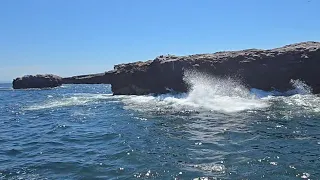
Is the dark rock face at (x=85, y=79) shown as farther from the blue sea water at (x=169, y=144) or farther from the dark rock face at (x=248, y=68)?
the blue sea water at (x=169, y=144)

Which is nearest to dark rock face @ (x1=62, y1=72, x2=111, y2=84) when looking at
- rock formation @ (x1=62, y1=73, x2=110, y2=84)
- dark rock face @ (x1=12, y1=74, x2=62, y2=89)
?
rock formation @ (x1=62, y1=73, x2=110, y2=84)

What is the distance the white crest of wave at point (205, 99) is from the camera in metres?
29.4

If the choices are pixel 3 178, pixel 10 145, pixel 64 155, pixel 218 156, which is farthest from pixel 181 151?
pixel 10 145

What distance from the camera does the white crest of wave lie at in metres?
29.4

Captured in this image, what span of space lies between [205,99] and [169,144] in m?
18.5

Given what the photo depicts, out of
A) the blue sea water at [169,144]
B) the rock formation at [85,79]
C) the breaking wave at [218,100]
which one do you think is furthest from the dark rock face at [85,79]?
the blue sea water at [169,144]

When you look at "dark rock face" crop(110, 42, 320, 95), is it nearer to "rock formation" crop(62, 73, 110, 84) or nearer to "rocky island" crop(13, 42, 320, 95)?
"rocky island" crop(13, 42, 320, 95)

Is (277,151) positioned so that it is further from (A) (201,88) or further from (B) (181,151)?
(A) (201,88)

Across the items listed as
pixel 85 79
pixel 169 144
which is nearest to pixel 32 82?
pixel 85 79

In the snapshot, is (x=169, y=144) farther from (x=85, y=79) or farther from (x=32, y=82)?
(x=85, y=79)

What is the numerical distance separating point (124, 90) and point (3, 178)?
38.9 m

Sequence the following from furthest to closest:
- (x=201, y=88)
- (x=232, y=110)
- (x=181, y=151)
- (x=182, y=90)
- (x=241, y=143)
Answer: (x=182, y=90), (x=201, y=88), (x=232, y=110), (x=241, y=143), (x=181, y=151)

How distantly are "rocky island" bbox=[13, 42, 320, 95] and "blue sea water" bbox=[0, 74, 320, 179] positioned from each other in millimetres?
12311

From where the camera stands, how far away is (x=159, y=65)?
44.6 meters
